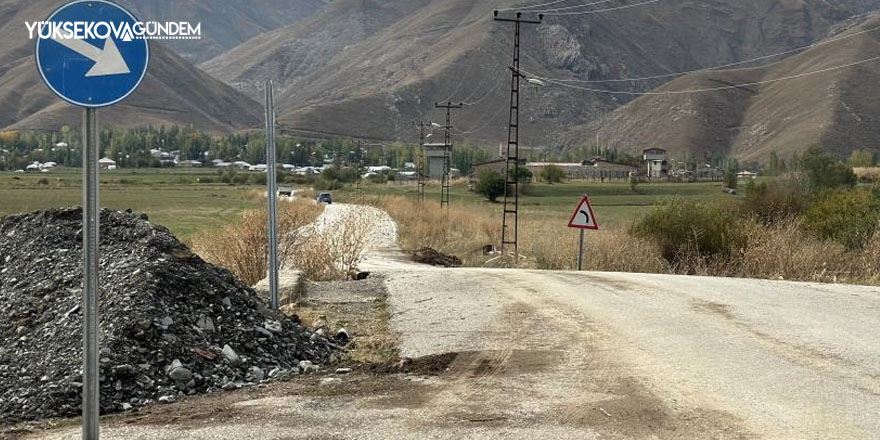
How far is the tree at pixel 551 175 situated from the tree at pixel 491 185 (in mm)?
31063

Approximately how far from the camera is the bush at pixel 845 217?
26.6m

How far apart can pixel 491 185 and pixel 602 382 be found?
86.3 meters

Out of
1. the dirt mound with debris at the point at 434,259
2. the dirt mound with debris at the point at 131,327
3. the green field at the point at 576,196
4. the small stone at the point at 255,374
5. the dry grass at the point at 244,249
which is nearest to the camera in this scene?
the dirt mound with debris at the point at 131,327

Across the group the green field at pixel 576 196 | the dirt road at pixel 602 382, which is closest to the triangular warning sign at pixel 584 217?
the dirt road at pixel 602 382

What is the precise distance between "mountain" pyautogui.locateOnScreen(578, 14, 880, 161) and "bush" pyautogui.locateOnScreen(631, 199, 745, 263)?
136 meters

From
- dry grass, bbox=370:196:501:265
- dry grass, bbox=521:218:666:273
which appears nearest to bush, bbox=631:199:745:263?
dry grass, bbox=521:218:666:273

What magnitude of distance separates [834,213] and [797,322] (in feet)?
65.9

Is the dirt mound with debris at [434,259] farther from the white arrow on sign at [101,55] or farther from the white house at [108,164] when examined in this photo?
the white house at [108,164]

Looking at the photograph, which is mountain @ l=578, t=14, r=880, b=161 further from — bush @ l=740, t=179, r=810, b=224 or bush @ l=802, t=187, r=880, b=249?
bush @ l=802, t=187, r=880, b=249

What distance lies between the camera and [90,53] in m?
5.80

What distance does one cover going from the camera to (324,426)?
7430 millimetres

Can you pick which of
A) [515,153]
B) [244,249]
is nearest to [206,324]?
[244,249]

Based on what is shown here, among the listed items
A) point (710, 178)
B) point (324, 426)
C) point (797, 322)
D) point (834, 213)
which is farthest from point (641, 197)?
point (324, 426)

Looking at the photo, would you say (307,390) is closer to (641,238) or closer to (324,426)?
(324,426)
